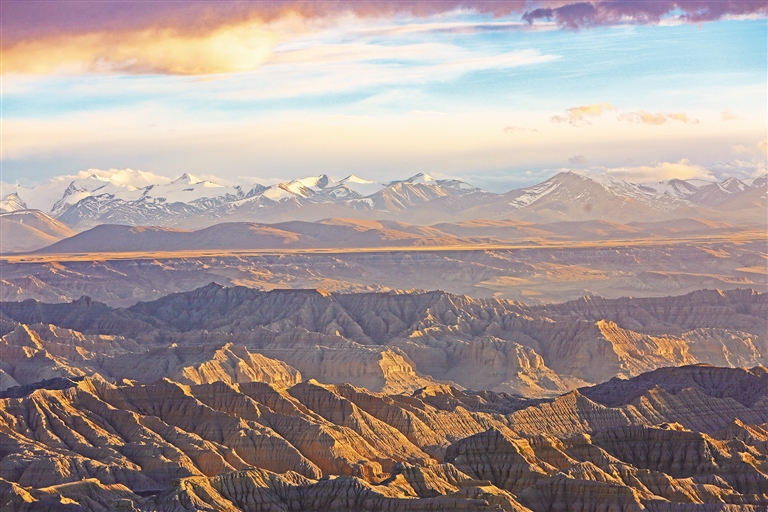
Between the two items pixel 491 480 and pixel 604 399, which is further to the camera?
pixel 604 399

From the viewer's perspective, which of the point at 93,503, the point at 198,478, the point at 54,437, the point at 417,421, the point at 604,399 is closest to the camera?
the point at 198,478

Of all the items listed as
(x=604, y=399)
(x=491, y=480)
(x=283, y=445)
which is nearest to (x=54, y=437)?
(x=283, y=445)

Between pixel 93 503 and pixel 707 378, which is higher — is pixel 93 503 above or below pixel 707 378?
above

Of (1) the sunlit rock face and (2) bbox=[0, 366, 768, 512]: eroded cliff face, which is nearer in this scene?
(2) bbox=[0, 366, 768, 512]: eroded cliff face

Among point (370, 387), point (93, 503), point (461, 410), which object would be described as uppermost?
point (93, 503)

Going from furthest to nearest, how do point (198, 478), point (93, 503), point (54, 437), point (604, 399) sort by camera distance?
point (604, 399), point (54, 437), point (93, 503), point (198, 478)

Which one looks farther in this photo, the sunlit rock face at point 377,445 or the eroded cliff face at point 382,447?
the sunlit rock face at point 377,445

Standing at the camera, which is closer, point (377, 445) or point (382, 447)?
point (382, 447)

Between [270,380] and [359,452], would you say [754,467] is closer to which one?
[359,452]
